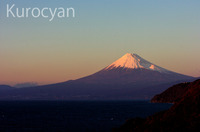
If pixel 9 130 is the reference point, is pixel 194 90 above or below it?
above

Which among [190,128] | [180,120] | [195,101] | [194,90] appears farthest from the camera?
[194,90]

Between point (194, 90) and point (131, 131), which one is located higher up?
point (194, 90)

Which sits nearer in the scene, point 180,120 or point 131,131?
point 180,120

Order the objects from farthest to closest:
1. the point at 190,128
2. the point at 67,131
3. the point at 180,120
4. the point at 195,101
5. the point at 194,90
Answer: the point at 67,131 < the point at 194,90 < the point at 195,101 < the point at 180,120 < the point at 190,128

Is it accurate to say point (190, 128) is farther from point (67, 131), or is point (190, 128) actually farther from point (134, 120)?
point (67, 131)

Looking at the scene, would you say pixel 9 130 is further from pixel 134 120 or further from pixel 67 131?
pixel 134 120

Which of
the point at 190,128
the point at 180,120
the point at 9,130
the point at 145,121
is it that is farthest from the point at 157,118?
the point at 9,130

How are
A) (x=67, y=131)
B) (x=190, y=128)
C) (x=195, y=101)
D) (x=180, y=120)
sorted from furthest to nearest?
1. (x=67, y=131)
2. (x=195, y=101)
3. (x=180, y=120)
4. (x=190, y=128)

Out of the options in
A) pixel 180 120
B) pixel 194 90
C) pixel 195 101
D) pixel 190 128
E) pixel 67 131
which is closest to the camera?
pixel 190 128

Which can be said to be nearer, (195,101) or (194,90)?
(195,101)

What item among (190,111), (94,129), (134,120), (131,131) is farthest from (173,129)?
(94,129)
